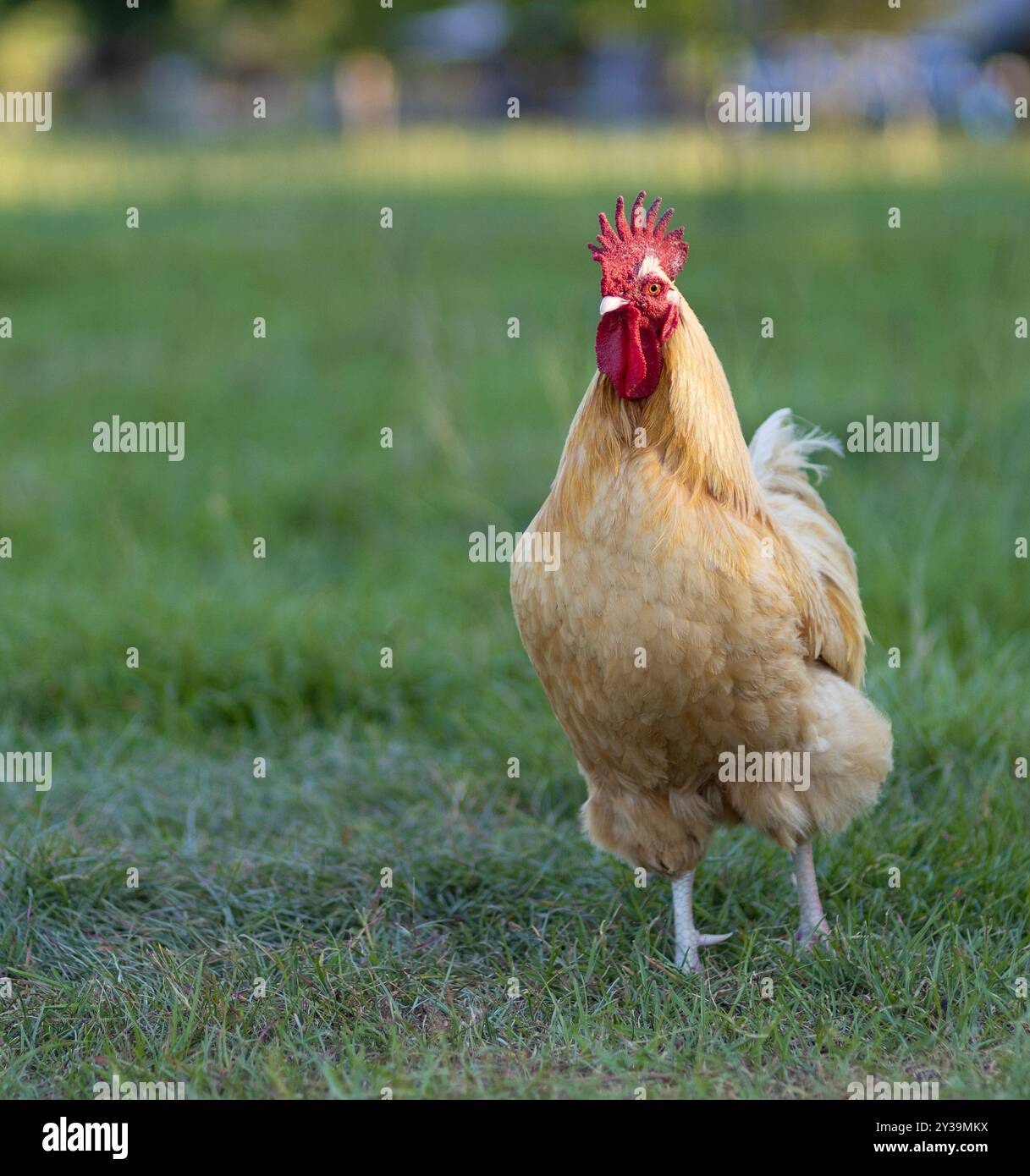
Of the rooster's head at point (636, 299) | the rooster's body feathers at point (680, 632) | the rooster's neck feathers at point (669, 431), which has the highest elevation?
the rooster's head at point (636, 299)

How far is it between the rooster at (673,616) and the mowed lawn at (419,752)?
42 centimetres

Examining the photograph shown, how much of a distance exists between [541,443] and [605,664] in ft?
14.7

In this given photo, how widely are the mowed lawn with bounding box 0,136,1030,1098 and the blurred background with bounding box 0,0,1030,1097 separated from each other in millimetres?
17

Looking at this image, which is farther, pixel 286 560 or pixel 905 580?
pixel 286 560

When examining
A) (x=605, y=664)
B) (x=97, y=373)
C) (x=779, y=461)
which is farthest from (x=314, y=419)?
(x=605, y=664)

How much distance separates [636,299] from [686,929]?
1.73 m

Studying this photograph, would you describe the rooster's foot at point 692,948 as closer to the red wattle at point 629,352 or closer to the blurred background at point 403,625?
the blurred background at point 403,625

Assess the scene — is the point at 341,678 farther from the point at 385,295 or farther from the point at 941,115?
the point at 941,115

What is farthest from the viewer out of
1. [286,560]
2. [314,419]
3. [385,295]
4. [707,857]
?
[385,295]

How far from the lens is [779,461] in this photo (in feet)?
13.2

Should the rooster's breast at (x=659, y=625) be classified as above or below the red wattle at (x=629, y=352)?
below

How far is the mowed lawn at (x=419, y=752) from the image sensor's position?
10.6ft

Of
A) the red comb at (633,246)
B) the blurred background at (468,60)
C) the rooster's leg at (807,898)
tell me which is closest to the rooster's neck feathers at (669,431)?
Answer: the red comb at (633,246)

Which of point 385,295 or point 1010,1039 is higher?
point 385,295
